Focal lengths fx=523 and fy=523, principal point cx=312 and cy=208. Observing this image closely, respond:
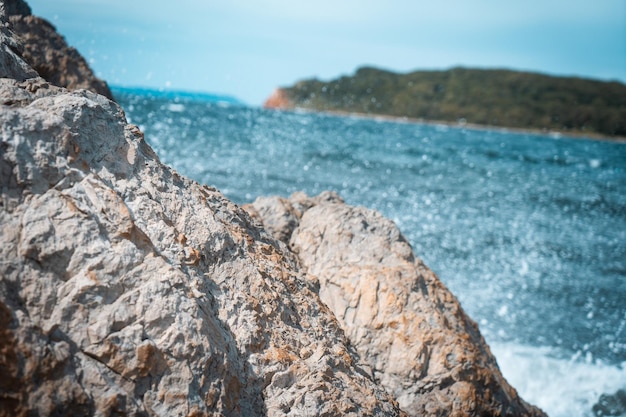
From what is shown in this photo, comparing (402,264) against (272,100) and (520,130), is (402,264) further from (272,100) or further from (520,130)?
(272,100)

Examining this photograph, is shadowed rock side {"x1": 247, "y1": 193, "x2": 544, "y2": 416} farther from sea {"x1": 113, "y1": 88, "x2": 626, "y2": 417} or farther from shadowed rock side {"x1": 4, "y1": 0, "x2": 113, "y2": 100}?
shadowed rock side {"x1": 4, "y1": 0, "x2": 113, "y2": 100}

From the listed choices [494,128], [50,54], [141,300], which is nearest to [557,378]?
[141,300]

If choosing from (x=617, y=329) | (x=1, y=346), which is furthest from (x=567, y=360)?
(x=1, y=346)

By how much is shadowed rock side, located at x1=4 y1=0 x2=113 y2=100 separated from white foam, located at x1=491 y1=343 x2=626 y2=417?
736 centimetres

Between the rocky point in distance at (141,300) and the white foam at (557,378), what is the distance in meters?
3.05

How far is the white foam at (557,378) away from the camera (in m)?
6.04

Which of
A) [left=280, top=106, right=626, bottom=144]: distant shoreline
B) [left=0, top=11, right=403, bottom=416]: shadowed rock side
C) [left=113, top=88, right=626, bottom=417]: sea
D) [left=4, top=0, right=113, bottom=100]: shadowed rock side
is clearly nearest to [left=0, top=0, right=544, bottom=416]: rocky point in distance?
[left=0, top=11, right=403, bottom=416]: shadowed rock side

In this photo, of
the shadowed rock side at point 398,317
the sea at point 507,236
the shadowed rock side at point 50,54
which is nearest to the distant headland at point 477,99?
the sea at point 507,236

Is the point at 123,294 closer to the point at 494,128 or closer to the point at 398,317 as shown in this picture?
the point at 398,317

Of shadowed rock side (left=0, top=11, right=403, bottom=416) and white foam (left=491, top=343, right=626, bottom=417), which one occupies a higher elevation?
shadowed rock side (left=0, top=11, right=403, bottom=416)

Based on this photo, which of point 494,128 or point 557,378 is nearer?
point 557,378

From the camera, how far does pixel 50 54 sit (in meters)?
8.24

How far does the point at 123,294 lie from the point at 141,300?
2.9 inches

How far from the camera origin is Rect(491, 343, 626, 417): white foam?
604 cm
